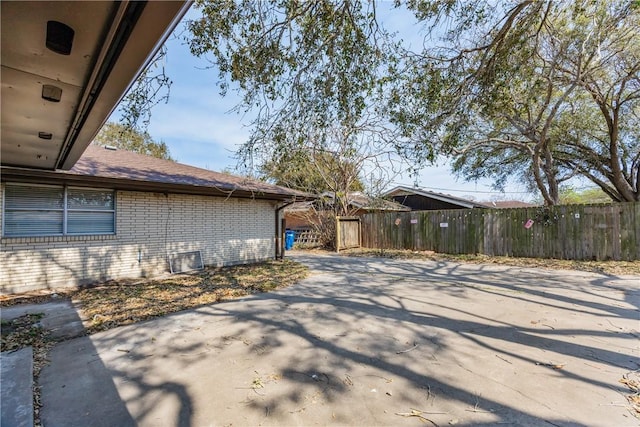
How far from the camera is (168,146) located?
24391mm

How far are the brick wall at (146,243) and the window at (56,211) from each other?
170mm

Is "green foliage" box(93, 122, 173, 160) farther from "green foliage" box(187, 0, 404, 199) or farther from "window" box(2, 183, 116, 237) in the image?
"green foliage" box(187, 0, 404, 199)

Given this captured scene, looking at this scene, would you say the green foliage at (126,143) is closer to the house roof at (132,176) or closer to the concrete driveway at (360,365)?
the house roof at (132,176)

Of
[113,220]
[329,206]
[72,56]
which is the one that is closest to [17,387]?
[72,56]

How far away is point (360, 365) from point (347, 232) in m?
12.2

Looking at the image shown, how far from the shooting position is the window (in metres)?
6.07

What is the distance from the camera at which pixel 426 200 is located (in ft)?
68.7

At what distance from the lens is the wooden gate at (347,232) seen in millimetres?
14648

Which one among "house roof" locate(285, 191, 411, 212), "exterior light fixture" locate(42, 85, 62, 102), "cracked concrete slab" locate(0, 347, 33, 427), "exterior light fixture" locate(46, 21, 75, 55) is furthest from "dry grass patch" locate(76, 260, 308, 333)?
"house roof" locate(285, 191, 411, 212)

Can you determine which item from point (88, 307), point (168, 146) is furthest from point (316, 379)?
point (168, 146)

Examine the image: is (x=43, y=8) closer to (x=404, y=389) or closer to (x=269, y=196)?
(x=404, y=389)

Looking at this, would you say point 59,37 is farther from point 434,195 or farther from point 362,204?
point 434,195

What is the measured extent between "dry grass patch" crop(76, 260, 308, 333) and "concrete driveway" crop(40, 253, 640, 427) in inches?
19.1

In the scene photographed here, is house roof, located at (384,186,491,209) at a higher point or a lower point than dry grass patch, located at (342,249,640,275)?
higher
